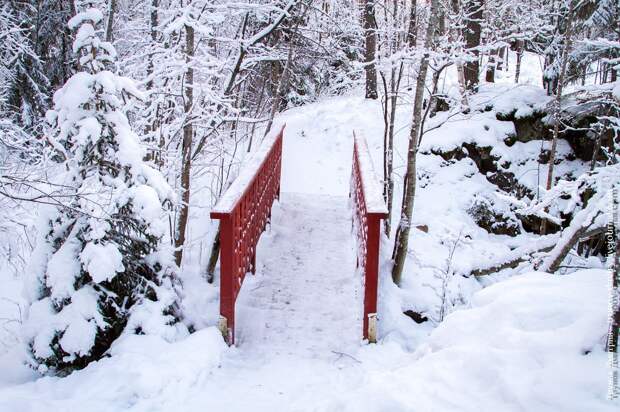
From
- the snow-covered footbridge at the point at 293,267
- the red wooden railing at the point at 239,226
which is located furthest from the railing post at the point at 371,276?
the red wooden railing at the point at 239,226

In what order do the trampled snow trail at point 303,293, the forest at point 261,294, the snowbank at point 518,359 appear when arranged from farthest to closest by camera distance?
the trampled snow trail at point 303,293 < the forest at point 261,294 < the snowbank at point 518,359

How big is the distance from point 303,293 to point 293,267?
0.67m

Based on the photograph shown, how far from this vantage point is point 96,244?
407 cm

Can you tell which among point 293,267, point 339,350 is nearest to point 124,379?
point 339,350

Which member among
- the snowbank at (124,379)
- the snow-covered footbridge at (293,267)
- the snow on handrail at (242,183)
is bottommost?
the snowbank at (124,379)

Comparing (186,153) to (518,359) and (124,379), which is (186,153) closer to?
(124,379)

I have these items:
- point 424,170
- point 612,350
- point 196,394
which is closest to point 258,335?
point 196,394

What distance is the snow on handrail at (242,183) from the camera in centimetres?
441

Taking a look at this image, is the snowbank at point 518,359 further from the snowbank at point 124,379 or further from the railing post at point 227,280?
the railing post at point 227,280

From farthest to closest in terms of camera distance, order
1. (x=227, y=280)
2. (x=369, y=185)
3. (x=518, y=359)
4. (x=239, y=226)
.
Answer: (x=369, y=185) → (x=239, y=226) → (x=227, y=280) → (x=518, y=359)

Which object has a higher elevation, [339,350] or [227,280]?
[227,280]

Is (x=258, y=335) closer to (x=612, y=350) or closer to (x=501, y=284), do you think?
(x=501, y=284)

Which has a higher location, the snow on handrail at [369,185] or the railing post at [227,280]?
the snow on handrail at [369,185]

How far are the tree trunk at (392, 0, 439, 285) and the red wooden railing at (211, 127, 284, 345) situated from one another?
1865 mm
